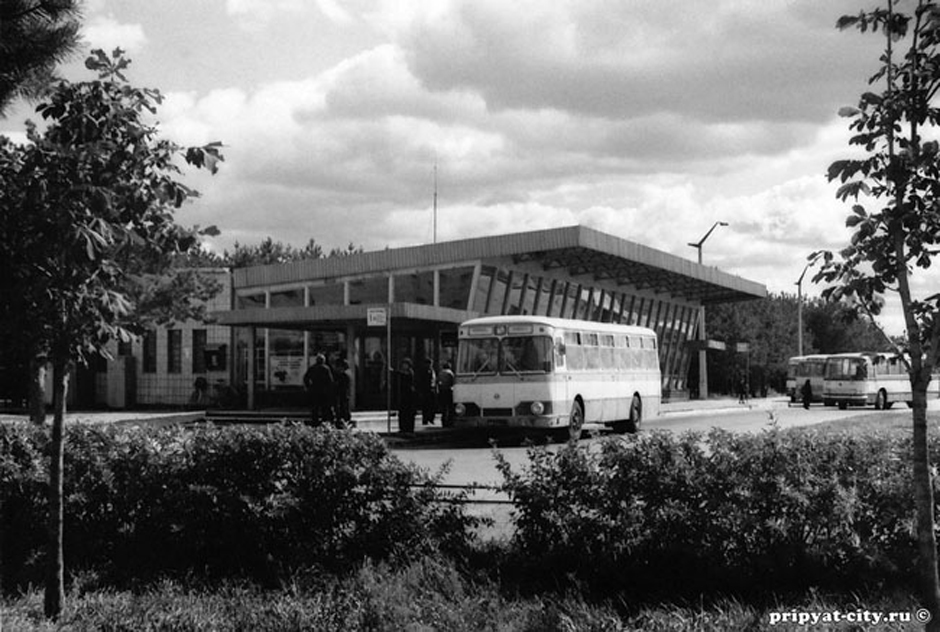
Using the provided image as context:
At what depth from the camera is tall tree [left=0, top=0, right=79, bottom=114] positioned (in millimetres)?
9977

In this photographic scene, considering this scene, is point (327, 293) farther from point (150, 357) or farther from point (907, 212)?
point (907, 212)

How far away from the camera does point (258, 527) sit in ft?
26.9

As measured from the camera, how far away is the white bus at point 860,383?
147 ft

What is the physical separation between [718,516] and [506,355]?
15.7m

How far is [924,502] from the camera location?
593 centimetres

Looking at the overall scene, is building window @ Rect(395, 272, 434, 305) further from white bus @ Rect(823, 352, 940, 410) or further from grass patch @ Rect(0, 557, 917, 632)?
grass patch @ Rect(0, 557, 917, 632)

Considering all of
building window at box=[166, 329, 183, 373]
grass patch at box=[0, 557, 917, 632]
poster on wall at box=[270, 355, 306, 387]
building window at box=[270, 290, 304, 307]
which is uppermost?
building window at box=[270, 290, 304, 307]

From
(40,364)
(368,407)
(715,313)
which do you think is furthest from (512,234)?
(715,313)

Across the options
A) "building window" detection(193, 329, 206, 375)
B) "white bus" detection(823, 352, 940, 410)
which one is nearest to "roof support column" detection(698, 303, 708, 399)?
"white bus" detection(823, 352, 940, 410)

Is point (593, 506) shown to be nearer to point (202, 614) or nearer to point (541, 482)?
point (541, 482)

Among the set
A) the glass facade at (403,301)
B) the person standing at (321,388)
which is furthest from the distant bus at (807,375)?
the person standing at (321,388)

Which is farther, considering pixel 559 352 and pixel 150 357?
pixel 150 357

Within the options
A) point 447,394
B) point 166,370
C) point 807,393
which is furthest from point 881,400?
point 166,370

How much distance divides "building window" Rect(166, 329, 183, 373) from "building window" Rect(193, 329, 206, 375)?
0.68 metres
